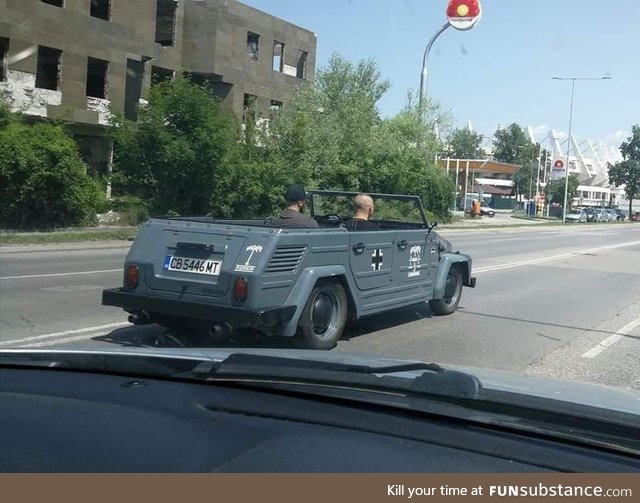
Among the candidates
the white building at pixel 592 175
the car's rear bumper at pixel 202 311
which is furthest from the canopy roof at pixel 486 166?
the car's rear bumper at pixel 202 311

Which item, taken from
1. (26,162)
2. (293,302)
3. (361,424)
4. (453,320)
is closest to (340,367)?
(361,424)

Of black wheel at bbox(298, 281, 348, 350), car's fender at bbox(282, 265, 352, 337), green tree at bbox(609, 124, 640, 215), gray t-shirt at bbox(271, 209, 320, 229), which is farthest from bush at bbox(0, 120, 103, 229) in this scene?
green tree at bbox(609, 124, 640, 215)

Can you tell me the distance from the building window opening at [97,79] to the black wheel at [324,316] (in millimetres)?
25829

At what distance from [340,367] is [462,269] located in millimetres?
7513

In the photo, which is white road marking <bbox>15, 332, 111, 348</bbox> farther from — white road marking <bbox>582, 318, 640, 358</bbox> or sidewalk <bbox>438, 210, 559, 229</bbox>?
sidewalk <bbox>438, 210, 559, 229</bbox>

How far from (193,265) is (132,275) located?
704 millimetres

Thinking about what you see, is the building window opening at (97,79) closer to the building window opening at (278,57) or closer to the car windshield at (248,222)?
the car windshield at (248,222)

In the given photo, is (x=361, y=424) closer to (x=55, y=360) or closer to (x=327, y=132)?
(x=55, y=360)

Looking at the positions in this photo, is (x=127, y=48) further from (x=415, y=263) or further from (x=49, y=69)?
(x=415, y=263)

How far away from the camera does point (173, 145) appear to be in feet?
78.7

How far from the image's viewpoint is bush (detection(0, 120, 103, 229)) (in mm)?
20938

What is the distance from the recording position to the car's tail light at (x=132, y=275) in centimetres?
709

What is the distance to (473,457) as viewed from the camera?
213 centimetres

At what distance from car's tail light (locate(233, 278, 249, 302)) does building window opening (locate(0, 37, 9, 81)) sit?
23496 mm
